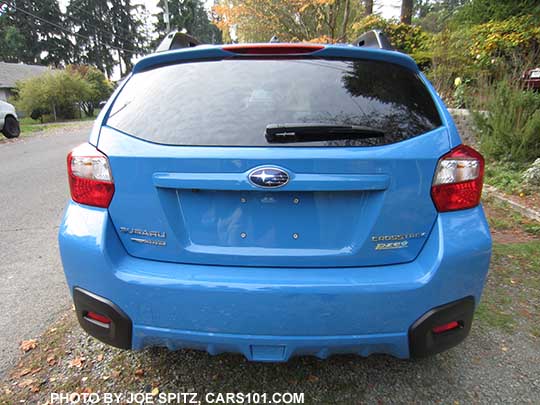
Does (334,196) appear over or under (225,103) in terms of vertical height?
under

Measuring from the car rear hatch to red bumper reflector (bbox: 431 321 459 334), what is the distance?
34 centimetres

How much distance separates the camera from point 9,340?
2.31m

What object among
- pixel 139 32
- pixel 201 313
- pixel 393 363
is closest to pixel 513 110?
pixel 393 363

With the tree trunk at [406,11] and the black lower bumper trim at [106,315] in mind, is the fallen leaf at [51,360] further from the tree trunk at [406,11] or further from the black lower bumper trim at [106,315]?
the tree trunk at [406,11]

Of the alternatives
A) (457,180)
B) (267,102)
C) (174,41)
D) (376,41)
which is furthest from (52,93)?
(457,180)

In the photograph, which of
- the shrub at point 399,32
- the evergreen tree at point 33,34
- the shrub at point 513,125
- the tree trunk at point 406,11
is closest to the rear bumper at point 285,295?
the shrub at point 513,125

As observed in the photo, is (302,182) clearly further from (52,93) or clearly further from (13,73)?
(13,73)

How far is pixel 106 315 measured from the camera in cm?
160

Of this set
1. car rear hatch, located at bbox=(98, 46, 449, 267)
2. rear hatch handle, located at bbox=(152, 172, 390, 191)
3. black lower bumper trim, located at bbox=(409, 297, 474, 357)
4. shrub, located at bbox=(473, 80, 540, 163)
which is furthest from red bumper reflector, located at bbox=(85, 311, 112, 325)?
shrub, located at bbox=(473, 80, 540, 163)

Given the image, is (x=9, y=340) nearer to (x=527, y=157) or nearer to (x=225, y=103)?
(x=225, y=103)

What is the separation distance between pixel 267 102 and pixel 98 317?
1.27 meters

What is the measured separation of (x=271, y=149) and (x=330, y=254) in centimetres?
51

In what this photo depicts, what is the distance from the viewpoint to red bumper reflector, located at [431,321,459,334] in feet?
5.15

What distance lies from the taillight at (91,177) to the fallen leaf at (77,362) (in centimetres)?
106
